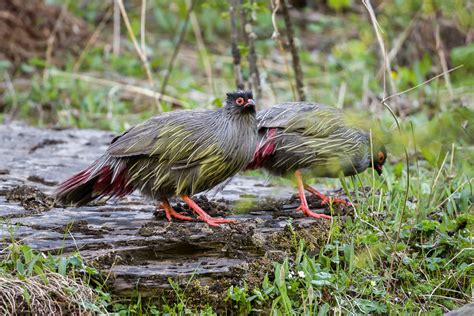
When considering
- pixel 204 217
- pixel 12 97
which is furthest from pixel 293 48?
pixel 12 97

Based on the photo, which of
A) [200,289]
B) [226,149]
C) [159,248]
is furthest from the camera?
[226,149]

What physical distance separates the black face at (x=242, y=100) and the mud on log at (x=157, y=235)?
2.15 feet

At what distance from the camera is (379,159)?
19.6 feet

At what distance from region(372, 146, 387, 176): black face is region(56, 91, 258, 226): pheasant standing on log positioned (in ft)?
3.70

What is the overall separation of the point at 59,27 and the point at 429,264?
25.6ft

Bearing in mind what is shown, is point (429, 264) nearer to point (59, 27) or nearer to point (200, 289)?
point (200, 289)

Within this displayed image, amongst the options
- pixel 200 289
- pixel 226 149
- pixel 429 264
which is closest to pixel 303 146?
pixel 226 149

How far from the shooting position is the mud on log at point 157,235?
4395 millimetres

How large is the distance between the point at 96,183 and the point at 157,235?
662mm

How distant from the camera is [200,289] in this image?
434cm

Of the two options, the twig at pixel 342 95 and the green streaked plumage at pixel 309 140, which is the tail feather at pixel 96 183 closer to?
the green streaked plumage at pixel 309 140

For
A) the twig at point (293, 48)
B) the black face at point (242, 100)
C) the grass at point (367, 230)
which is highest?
the twig at point (293, 48)

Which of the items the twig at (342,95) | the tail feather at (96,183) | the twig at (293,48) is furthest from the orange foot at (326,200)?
the twig at (342,95)

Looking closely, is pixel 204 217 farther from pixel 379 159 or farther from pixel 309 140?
pixel 379 159
